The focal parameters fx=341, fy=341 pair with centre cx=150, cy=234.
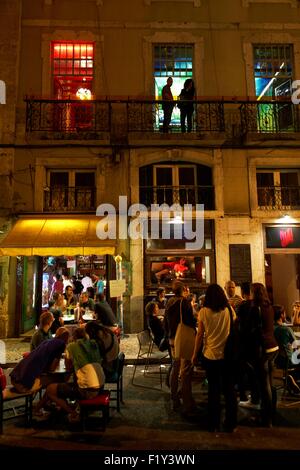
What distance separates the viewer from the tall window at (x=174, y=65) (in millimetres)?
11500

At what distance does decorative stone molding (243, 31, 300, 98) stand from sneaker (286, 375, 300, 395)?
29.5 ft

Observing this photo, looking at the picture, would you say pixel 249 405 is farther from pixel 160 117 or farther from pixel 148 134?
pixel 160 117

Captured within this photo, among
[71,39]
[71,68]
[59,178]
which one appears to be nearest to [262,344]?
[59,178]

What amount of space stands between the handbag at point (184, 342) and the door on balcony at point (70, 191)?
641 cm

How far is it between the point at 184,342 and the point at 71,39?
34.8 ft

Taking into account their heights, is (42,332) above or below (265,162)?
below

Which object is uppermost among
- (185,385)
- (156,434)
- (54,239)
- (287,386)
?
(54,239)

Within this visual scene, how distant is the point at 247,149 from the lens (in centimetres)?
1084

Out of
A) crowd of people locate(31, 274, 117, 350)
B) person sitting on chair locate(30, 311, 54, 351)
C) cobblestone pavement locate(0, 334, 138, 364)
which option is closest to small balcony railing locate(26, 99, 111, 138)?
crowd of people locate(31, 274, 117, 350)

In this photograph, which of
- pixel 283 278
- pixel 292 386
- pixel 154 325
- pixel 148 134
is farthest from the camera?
pixel 283 278

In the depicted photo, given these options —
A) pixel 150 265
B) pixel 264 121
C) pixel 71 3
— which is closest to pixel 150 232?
pixel 150 265

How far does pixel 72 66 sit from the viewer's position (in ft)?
37.7

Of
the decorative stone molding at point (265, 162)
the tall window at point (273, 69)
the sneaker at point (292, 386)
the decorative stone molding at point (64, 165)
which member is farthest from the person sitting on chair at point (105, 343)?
the tall window at point (273, 69)

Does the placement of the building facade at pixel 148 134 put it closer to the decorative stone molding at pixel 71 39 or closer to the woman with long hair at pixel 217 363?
the decorative stone molding at pixel 71 39
